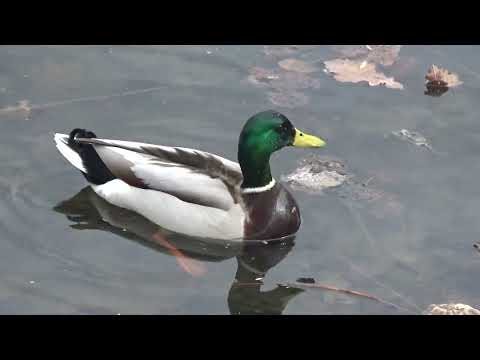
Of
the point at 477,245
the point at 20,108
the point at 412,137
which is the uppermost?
the point at 20,108

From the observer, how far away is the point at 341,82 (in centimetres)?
965

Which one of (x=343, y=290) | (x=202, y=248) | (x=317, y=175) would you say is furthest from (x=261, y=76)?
(x=343, y=290)

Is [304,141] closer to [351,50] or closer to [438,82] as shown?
[438,82]

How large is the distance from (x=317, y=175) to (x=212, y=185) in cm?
124

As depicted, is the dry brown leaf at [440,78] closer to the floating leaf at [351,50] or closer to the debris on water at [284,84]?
the floating leaf at [351,50]

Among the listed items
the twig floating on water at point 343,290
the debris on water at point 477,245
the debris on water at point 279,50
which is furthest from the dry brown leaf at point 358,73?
the twig floating on water at point 343,290

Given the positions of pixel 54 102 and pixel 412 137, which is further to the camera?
pixel 54 102

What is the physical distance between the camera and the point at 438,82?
9.63 metres

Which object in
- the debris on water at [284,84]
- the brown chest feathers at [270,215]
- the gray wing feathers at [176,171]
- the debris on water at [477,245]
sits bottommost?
the debris on water at [477,245]

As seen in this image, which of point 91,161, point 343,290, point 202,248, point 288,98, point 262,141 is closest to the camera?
point 343,290

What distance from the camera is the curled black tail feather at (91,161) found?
802cm

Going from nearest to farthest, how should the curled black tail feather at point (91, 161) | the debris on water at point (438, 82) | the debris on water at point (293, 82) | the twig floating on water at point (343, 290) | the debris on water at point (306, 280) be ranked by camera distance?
the twig floating on water at point (343, 290)
the debris on water at point (306, 280)
the curled black tail feather at point (91, 161)
the debris on water at point (293, 82)
the debris on water at point (438, 82)

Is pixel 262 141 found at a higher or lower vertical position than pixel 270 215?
higher

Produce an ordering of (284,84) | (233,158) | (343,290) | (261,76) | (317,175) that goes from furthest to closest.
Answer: (261,76)
(284,84)
(233,158)
(317,175)
(343,290)
